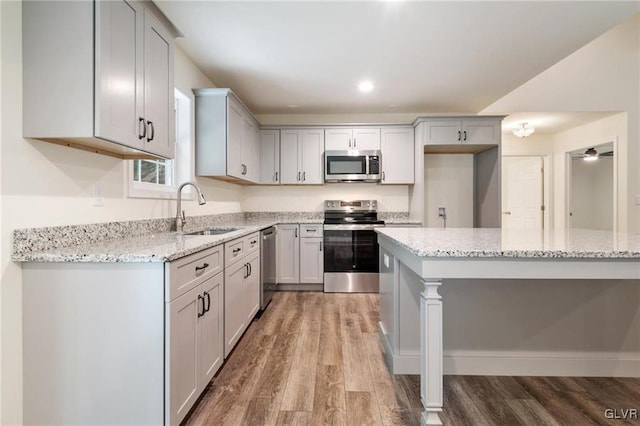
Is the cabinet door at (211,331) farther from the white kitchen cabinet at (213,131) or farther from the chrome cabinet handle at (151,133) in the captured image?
the white kitchen cabinet at (213,131)

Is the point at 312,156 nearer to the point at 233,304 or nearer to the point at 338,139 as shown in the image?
the point at 338,139

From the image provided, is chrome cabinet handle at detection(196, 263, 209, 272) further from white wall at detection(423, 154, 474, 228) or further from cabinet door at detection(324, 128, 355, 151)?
white wall at detection(423, 154, 474, 228)

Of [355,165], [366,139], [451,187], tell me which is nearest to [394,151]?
[366,139]

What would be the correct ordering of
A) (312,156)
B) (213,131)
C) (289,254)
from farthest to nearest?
(312,156), (289,254), (213,131)

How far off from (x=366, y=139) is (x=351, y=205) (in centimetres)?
97

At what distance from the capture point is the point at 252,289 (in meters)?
2.86

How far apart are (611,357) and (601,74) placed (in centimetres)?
418

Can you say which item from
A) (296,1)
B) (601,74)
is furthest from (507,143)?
(296,1)

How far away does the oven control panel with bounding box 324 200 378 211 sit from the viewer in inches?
180

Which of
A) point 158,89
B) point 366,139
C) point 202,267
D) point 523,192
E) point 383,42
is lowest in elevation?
point 202,267

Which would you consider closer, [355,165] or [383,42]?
[383,42]

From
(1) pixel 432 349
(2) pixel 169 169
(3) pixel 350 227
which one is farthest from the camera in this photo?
(3) pixel 350 227

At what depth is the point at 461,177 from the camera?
185 inches

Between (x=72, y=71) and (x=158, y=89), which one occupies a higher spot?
(x=158, y=89)
